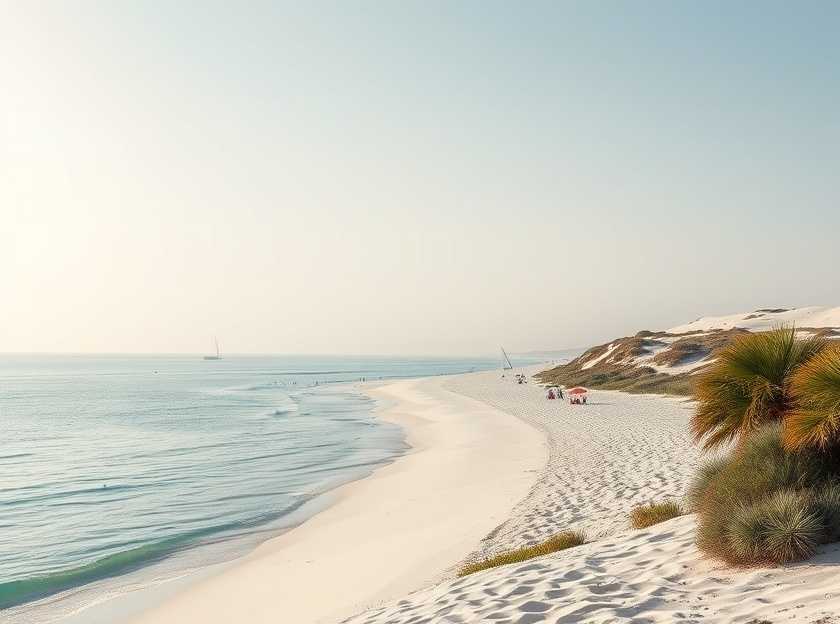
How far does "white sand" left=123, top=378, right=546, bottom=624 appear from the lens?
9766mm

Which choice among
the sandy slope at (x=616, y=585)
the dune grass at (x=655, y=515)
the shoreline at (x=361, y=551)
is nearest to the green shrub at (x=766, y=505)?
the sandy slope at (x=616, y=585)

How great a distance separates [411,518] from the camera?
582 inches

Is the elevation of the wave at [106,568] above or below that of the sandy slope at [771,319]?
below

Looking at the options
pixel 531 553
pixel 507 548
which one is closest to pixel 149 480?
pixel 507 548

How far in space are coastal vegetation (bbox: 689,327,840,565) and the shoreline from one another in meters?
4.17

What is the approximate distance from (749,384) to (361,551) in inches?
290

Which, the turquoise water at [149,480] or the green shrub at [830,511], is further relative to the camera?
the turquoise water at [149,480]

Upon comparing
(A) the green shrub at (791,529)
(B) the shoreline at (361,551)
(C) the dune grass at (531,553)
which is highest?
(A) the green shrub at (791,529)

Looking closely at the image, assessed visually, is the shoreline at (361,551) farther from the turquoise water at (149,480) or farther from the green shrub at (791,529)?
the green shrub at (791,529)

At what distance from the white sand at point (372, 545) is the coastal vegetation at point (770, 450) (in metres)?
4.35

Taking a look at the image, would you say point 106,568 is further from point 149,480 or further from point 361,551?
point 149,480

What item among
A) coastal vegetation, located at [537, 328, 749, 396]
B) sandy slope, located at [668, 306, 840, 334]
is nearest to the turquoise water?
coastal vegetation, located at [537, 328, 749, 396]

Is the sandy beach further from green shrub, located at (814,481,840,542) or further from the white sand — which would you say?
green shrub, located at (814,481,840,542)

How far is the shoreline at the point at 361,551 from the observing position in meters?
9.81
